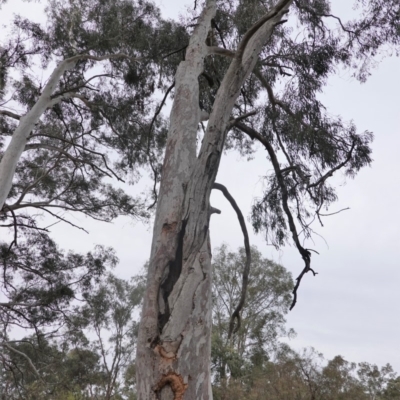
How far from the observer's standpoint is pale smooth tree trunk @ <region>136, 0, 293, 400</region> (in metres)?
1.79

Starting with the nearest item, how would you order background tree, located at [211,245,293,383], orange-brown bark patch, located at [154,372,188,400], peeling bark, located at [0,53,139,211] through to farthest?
orange-brown bark patch, located at [154,372,188,400], peeling bark, located at [0,53,139,211], background tree, located at [211,245,293,383]

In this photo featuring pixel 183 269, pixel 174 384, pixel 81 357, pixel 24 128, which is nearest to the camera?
pixel 174 384

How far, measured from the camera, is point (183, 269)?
1.99 metres

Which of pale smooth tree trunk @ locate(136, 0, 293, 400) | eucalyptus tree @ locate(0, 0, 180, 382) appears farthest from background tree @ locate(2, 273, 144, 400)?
pale smooth tree trunk @ locate(136, 0, 293, 400)

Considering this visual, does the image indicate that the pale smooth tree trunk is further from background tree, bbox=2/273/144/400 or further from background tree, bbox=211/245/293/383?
background tree, bbox=211/245/293/383

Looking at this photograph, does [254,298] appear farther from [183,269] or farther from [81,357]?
[183,269]

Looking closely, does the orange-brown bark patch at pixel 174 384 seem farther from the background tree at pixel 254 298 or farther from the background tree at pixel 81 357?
the background tree at pixel 254 298

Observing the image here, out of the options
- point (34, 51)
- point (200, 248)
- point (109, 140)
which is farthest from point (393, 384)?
point (200, 248)

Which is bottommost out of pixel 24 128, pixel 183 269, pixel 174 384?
pixel 174 384

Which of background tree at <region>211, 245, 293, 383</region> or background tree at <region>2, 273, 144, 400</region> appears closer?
background tree at <region>2, 273, 144, 400</region>

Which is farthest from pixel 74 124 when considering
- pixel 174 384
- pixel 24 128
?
pixel 174 384

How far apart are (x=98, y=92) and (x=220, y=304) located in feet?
23.5

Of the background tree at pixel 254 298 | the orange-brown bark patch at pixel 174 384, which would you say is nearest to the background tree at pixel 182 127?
the orange-brown bark patch at pixel 174 384

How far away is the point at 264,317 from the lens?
12805 millimetres
